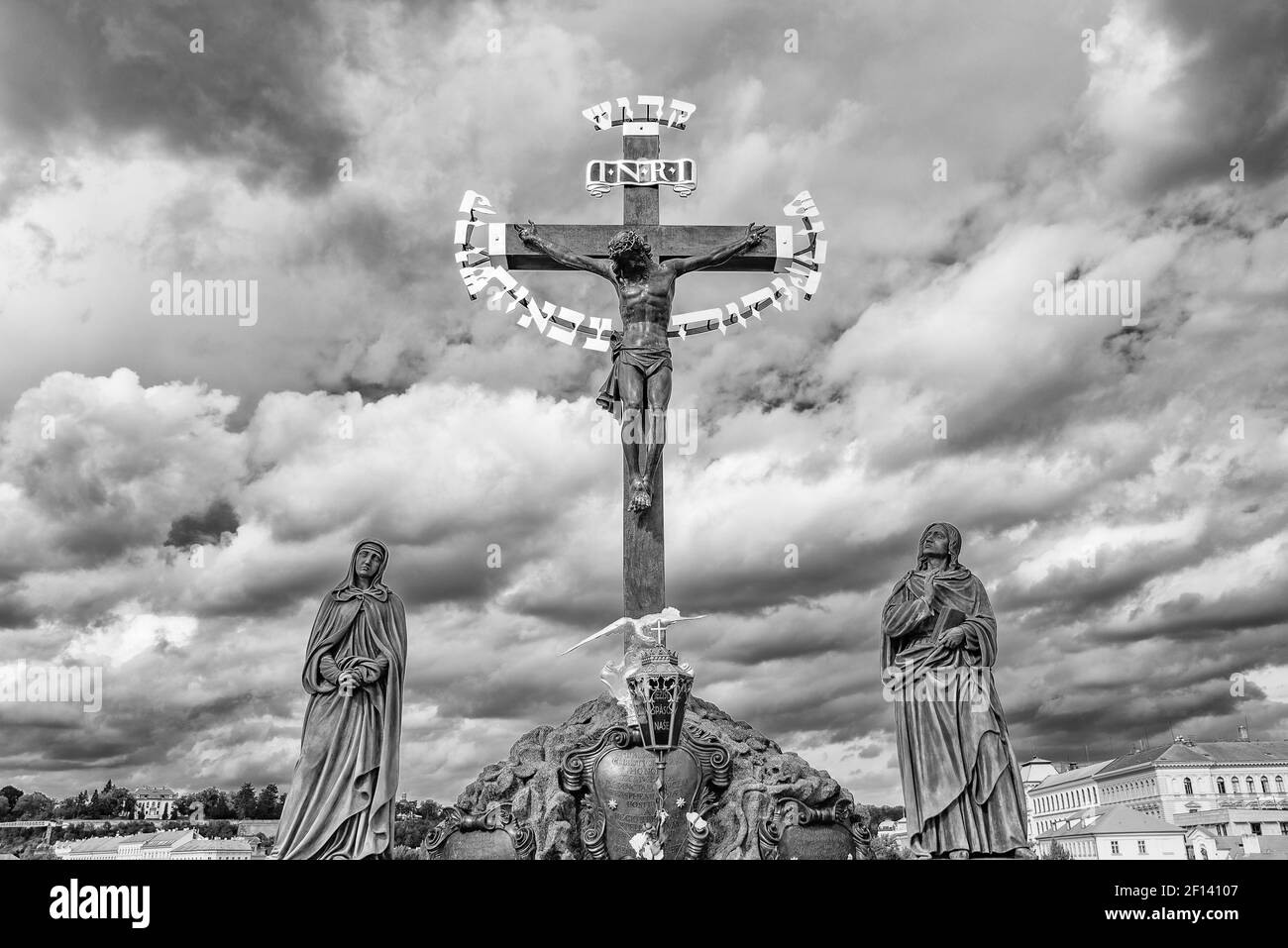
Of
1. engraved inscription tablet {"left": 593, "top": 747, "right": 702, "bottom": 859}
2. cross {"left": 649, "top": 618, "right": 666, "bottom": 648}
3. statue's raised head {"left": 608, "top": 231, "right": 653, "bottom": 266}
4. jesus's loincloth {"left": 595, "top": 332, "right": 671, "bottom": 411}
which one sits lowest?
engraved inscription tablet {"left": 593, "top": 747, "right": 702, "bottom": 859}

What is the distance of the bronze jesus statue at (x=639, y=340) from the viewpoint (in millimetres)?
12466

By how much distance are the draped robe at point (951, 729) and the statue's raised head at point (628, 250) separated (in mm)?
5698

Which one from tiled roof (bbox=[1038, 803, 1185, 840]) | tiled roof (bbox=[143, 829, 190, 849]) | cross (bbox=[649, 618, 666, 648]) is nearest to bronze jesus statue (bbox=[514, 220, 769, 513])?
cross (bbox=[649, 618, 666, 648])

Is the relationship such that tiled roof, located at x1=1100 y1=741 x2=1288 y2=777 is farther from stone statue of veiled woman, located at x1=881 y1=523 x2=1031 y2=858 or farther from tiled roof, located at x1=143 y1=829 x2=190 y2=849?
tiled roof, located at x1=143 y1=829 x2=190 y2=849

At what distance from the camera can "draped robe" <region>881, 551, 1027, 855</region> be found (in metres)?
8.51

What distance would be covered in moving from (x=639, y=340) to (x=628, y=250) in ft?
3.60

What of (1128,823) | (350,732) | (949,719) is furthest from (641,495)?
(1128,823)

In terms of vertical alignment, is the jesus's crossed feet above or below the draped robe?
above

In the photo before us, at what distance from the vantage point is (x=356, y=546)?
9.79 m


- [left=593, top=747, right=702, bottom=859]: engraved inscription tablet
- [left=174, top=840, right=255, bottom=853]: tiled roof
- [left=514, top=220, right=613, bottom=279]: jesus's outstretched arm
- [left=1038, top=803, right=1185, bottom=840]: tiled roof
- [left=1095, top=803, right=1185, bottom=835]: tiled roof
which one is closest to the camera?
[left=593, top=747, right=702, bottom=859]: engraved inscription tablet

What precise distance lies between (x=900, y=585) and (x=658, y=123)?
773 centimetres

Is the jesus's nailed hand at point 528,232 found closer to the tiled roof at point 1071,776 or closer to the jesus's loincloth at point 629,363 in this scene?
the jesus's loincloth at point 629,363

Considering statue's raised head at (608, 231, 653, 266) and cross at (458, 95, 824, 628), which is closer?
statue's raised head at (608, 231, 653, 266)
